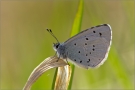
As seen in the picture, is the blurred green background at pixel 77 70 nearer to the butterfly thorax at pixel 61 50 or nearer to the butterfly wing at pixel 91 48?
the butterfly wing at pixel 91 48

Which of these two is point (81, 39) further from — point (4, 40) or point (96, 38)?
point (4, 40)

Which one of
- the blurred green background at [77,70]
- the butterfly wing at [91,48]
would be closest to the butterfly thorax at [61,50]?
the butterfly wing at [91,48]

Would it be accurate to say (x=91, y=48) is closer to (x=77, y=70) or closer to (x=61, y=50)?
(x=61, y=50)

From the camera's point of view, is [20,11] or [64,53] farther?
[20,11]

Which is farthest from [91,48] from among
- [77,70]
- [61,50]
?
[77,70]

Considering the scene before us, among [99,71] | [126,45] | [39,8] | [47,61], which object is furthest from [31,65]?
[39,8]

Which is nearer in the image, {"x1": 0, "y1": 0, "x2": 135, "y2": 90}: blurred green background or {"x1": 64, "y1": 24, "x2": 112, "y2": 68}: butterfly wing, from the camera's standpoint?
{"x1": 64, "y1": 24, "x2": 112, "y2": 68}: butterfly wing

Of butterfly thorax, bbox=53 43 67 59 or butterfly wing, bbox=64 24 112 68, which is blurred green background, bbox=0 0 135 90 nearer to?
butterfly wing, bbox=64 24 112 68

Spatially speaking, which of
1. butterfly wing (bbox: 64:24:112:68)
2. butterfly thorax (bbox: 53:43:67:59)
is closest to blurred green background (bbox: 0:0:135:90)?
butterfly wing (bbox: 64:24:112:68)
